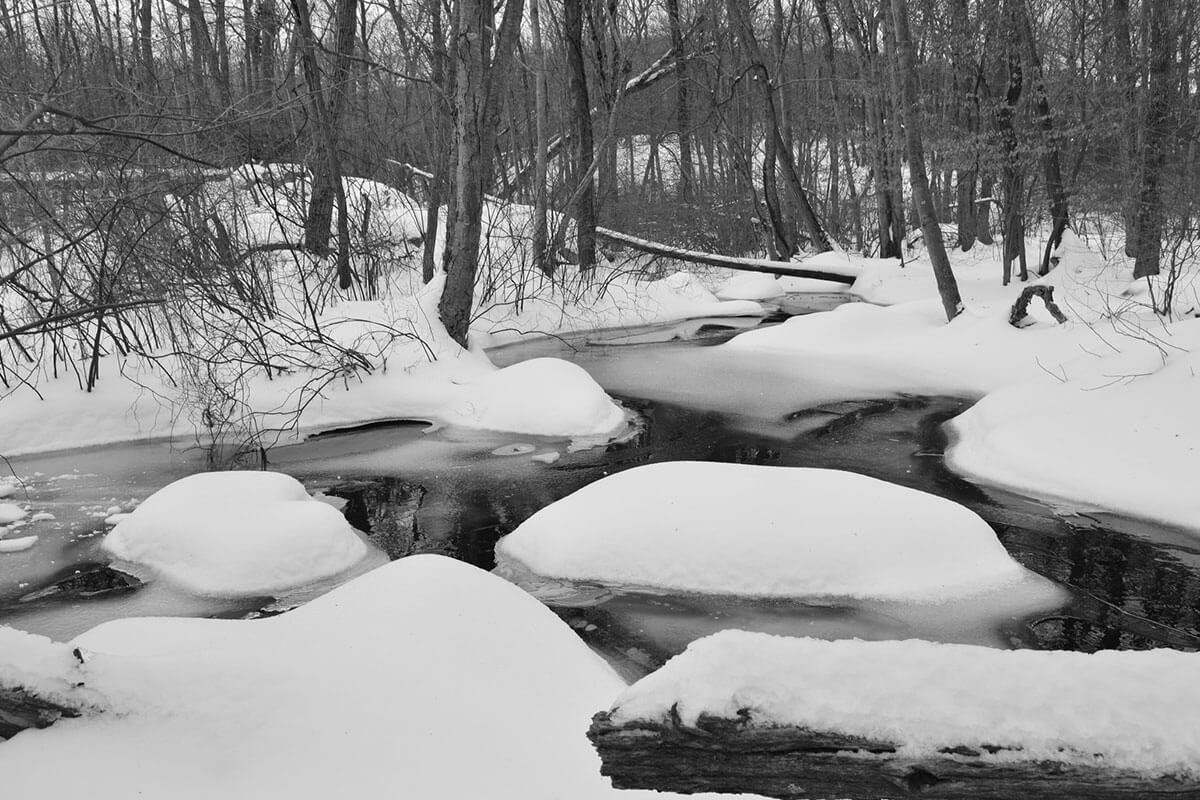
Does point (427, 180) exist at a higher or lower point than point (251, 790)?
higher

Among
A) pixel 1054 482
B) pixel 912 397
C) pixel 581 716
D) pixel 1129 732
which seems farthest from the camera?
pixel 912 397

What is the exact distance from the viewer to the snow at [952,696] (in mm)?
1738

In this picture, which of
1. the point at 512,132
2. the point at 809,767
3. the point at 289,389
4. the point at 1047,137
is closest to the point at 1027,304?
the point at 1047,137

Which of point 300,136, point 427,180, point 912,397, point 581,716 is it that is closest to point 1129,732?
point 581,716

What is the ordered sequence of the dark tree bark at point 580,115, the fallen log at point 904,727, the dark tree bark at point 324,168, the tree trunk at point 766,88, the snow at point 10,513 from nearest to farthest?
the fallen log at point 904,727, the snow at point 10,513, the dark tree bark at point 324,168, the dark tree bark at point 580,115, the tree trunk at point 766,88

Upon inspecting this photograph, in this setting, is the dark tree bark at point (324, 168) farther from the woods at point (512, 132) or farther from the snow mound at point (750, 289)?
the snow mound at point (750, 289)

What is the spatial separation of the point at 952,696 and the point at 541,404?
6.56 metres

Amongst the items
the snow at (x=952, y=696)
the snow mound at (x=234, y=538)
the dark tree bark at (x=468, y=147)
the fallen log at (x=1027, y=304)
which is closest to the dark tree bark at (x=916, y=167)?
the fallen log at (x=1027, y=304)

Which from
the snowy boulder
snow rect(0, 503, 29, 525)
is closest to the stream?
snow rect(0, 503, 29, 525)

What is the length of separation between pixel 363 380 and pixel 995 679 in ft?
25.6

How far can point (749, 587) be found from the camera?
188 inches

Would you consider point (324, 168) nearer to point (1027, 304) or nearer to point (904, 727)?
point (1027, 304)

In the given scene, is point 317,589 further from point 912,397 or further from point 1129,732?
point 912,397

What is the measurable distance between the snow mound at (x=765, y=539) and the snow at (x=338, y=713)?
4.43 ft
